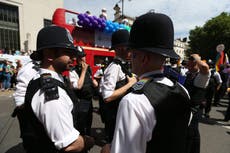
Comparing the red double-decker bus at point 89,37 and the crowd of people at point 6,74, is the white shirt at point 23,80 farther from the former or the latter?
the crowd of people at point 6,74

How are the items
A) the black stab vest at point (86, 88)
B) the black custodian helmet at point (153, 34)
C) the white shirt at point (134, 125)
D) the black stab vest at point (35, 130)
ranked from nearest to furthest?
1. the white shirt at point (134, 125)
2. the black custodian helmet at point (153, 34)
3. the black stab vest at point (35, 130)
4. the black stab vest at point (86, 88)

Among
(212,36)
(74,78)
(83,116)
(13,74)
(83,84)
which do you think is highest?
(212,36)

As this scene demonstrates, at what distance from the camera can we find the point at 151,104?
0.90m

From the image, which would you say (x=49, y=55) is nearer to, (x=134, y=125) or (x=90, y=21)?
(x=134, y=125)

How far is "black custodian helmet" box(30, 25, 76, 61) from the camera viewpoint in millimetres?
1443

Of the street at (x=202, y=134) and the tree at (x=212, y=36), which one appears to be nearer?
the street at (x=202, y=134)

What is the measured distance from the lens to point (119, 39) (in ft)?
8.60

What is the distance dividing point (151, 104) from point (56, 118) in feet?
2.10

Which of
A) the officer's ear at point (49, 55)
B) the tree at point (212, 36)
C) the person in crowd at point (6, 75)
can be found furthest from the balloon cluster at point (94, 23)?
the tree at point (212, 36)

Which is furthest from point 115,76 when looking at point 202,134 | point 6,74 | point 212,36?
point 212,36

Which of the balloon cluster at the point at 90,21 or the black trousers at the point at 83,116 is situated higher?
the balloon cluster at the point at 90,21

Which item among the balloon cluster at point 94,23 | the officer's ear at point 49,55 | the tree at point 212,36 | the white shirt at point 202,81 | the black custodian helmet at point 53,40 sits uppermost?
the tree at point 212,36

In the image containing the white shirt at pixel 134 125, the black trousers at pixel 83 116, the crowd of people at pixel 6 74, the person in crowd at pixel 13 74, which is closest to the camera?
the white shirt at pixel 134 125

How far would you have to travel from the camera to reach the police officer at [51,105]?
1164 millimetres
